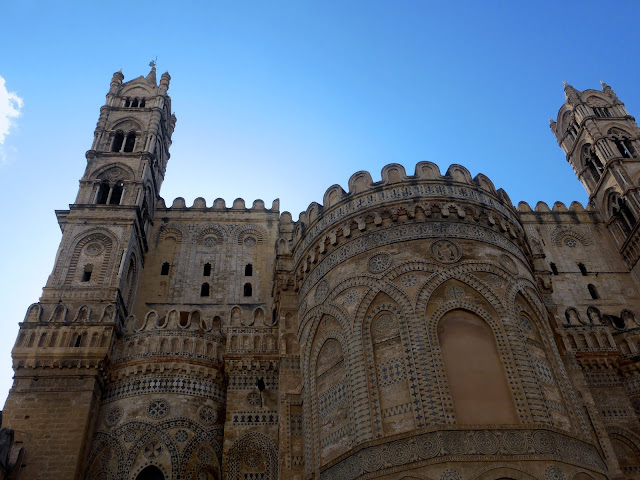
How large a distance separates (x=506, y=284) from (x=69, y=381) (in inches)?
444

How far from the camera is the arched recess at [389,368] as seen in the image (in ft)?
33.1

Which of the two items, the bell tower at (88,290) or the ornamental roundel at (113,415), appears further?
the ornamental roundel at (113,415)

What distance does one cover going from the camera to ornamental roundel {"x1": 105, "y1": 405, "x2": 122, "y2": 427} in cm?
1437

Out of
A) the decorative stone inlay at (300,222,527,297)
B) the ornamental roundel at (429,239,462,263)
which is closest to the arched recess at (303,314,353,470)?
the decorative stone inlay at (300,222,527,297)

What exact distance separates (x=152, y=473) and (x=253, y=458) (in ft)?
8.27

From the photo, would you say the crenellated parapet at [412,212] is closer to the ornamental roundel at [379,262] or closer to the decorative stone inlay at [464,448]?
the ornamental roundel at [379,262]

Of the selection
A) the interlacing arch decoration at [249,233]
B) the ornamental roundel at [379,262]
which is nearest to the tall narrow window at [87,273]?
the interlacing arch decoration at [249,233]

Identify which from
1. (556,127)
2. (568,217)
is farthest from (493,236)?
(556,127)

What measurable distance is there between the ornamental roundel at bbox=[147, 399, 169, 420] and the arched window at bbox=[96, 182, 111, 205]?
28.3ft

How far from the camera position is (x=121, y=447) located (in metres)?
13.8

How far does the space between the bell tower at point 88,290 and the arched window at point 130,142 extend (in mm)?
40

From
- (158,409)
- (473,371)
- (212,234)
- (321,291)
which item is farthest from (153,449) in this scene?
(212,234)

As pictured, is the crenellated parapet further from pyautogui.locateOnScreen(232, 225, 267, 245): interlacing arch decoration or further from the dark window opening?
the dark window opening

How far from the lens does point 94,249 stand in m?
18.3
